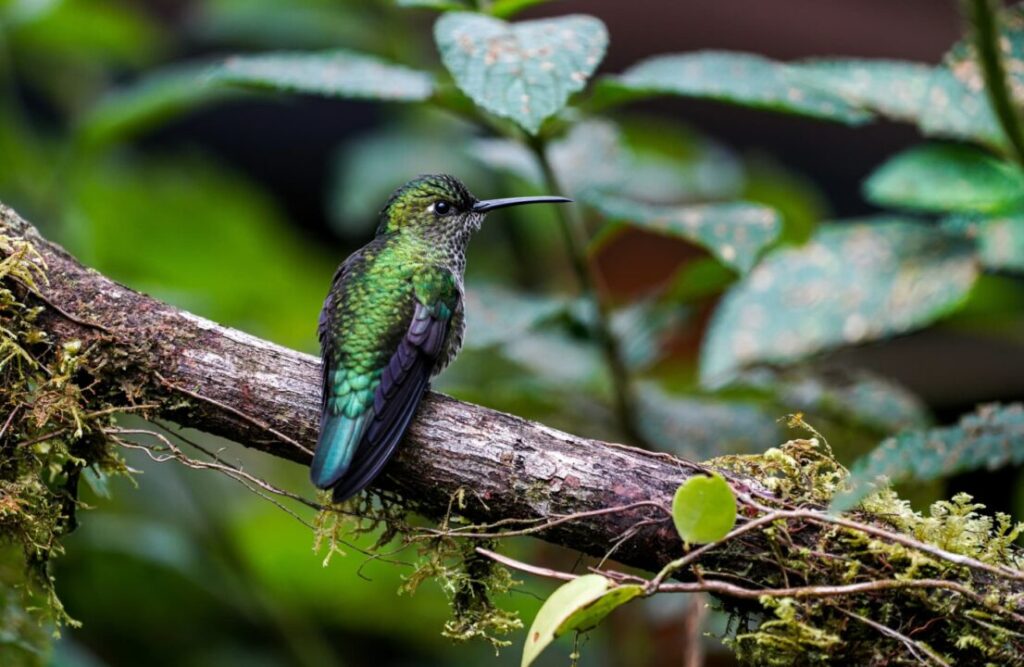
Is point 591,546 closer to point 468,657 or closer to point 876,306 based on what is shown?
point 876,306

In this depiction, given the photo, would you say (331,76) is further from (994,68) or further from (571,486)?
(994,68)

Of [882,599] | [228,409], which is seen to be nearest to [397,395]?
[228,409]

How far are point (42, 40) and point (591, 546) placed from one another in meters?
3.69

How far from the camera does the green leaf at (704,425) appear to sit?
3234 millimetres

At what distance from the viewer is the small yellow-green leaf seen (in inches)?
66.9

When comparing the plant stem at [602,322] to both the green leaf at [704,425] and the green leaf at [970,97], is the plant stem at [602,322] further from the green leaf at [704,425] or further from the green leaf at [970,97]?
the green leaf at [970,97]

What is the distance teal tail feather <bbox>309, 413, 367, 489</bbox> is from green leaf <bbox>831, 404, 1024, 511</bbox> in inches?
38.4

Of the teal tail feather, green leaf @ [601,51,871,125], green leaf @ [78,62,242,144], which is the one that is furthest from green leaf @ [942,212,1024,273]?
green leaf @ [78,62,242,144]

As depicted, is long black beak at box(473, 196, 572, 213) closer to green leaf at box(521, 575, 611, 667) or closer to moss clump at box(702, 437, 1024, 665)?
moss clump at box(702, 437, 1024, 665)

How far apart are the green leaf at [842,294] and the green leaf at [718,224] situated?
1.03ft

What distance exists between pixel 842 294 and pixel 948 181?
444mm

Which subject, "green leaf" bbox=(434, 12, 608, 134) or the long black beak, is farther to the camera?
the long black beak

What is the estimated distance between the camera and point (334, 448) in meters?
2.08

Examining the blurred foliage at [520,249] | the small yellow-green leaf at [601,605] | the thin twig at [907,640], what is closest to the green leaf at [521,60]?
the blurred foliage at [520,249]
